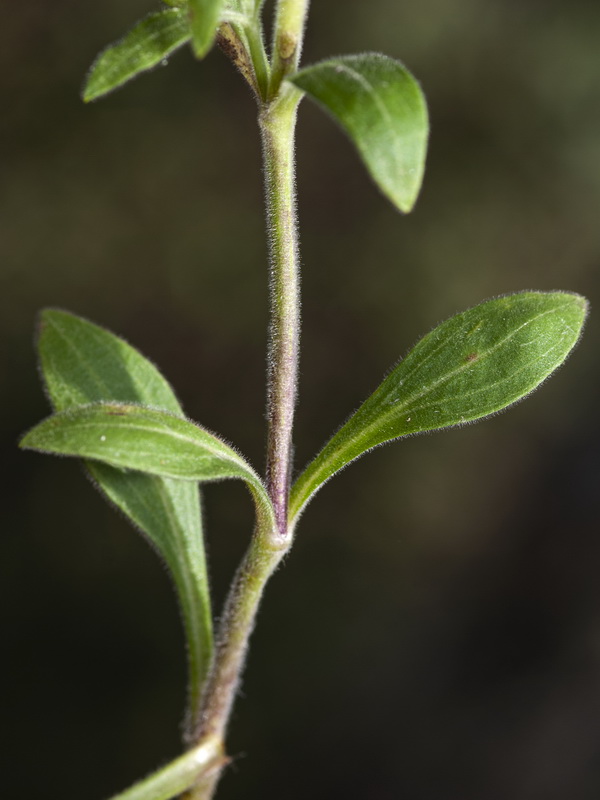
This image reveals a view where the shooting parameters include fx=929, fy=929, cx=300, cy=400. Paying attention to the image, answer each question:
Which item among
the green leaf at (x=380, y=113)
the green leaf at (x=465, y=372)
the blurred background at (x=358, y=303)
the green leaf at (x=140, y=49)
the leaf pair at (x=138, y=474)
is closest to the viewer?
the green leaf at (x=380, y=113)

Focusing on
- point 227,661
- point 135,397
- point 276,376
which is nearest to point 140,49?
point 276,376

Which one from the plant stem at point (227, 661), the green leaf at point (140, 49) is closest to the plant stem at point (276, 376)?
the plant stem at point (227, 661)

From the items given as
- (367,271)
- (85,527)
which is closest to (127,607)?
(85,527)

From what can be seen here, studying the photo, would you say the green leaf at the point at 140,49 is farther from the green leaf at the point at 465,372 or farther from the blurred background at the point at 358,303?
the blurred background at the point at 358,303

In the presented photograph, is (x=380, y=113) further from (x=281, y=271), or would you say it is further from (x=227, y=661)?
(x=227, y=661)

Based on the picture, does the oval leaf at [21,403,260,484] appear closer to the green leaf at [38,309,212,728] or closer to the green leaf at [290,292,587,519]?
the green leaf at [290,292,587,519]

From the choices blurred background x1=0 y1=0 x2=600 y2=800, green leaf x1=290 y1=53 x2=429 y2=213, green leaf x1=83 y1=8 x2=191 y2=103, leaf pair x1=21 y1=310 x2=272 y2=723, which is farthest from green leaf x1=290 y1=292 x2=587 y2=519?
blurred background x1=0 y1=0 x2=600 y2=800
